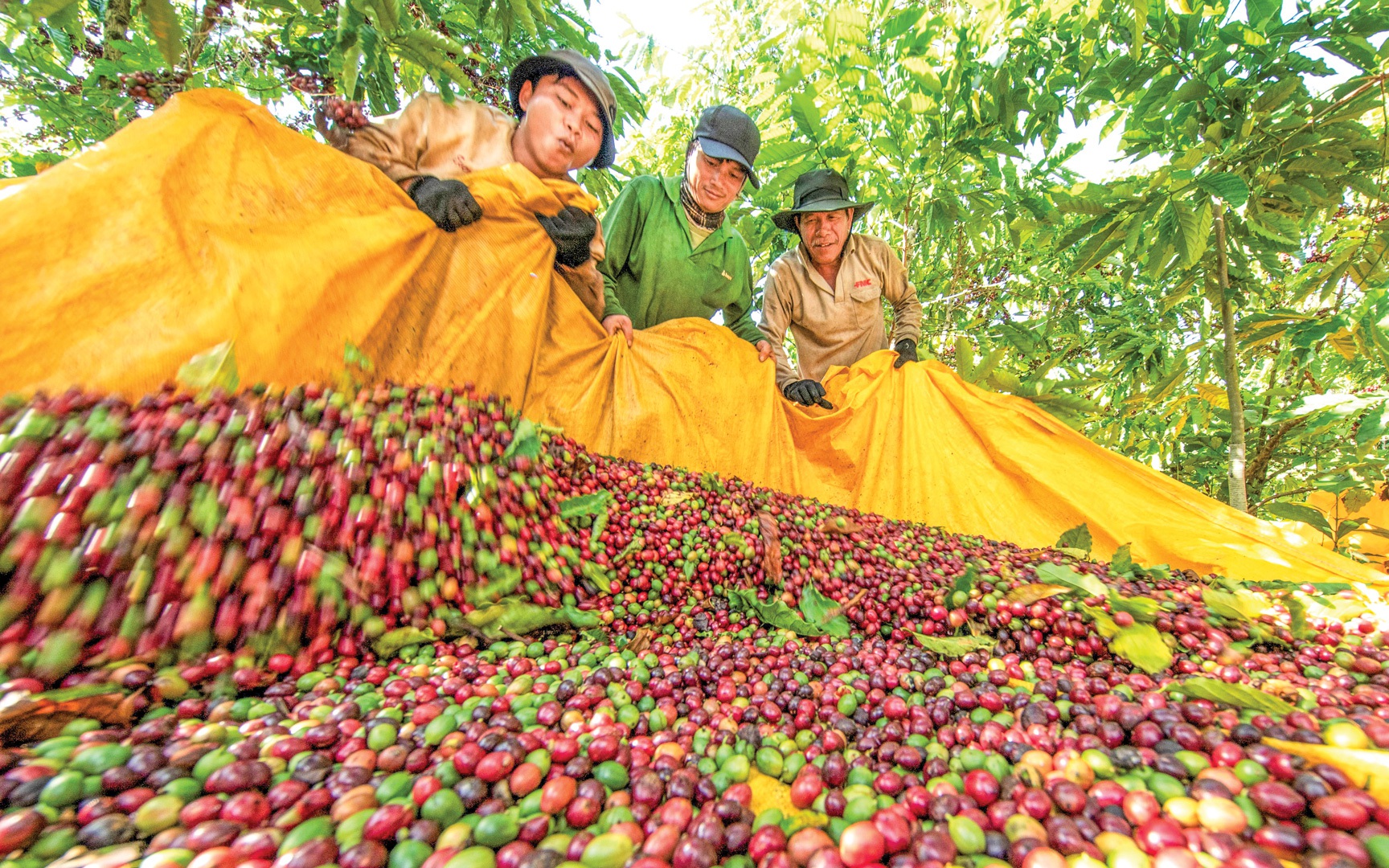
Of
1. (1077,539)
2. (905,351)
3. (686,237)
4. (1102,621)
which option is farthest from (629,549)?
(905,351)

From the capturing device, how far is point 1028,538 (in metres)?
3.09

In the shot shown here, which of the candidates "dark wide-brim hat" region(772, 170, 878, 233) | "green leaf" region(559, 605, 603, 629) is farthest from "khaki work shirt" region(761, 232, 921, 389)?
"green leaf" region(559, 605, 603, 629)

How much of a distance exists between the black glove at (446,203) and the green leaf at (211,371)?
3.56 feet

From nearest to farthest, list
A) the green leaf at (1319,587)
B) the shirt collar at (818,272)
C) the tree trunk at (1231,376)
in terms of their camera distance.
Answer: the green leaf at (1319,587)
the tree trunk at (1231,376)
the shirt collar at (818,272)

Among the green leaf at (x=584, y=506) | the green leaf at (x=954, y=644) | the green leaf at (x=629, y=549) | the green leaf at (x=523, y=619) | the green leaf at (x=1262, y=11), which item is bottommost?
the green leaf at (x=523, y=619)

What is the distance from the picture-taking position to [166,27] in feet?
6.30

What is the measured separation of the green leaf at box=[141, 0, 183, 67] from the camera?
6.16 ft

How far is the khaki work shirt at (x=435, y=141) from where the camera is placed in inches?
100

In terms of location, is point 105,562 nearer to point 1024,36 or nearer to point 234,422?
point 234,422

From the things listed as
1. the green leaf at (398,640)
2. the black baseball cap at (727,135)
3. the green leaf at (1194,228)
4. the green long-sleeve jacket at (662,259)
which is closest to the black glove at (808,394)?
the green long-sleeve jacket at (662,259)

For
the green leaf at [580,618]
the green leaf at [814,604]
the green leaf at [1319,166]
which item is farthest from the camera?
the green leaf at [1319,166]

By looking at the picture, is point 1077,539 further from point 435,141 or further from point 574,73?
point 435,141

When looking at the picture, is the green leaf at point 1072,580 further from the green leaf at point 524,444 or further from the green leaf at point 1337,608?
the green leaf at point 524,444

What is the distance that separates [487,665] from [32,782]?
0.71m
